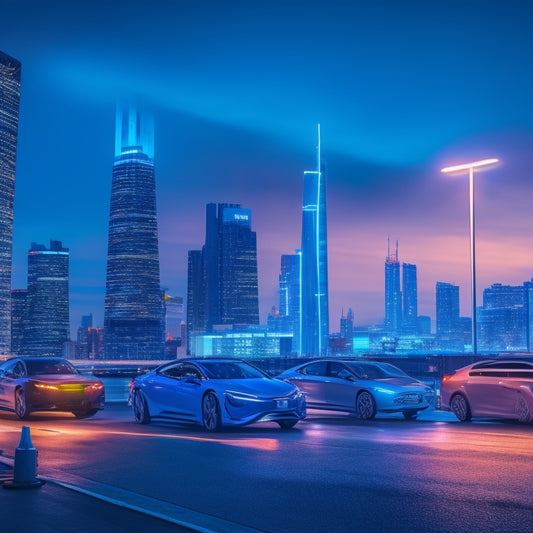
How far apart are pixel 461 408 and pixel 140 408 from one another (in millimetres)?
6913

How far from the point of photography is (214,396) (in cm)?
1711

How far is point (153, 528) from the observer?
297 inches

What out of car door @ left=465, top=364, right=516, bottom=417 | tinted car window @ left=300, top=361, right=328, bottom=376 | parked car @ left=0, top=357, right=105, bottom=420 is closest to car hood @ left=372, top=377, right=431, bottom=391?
car door @ left=465, top=364, right=516, bottom=417

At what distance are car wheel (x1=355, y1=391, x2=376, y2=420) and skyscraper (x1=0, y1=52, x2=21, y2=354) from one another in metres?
135

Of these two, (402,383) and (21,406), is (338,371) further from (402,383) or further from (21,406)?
(21,406)

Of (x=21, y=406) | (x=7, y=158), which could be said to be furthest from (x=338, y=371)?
(x=7, y=158)

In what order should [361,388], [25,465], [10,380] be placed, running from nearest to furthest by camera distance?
[25,465] < [361,388] < [10,380]

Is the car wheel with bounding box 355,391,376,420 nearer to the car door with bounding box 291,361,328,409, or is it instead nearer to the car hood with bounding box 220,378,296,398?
the car door with bounding box 291,361,328,409

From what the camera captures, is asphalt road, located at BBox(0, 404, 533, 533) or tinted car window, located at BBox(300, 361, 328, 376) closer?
asphalt road, located at BBox(0, 404, 533, 533)

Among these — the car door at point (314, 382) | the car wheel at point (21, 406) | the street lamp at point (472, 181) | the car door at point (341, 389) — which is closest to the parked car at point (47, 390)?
the car wheel at point (21, 406)

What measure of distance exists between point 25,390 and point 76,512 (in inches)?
502

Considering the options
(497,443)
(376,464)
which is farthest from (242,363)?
(376,464)

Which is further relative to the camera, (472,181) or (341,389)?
(472,181)

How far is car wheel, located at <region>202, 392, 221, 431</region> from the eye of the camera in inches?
669
